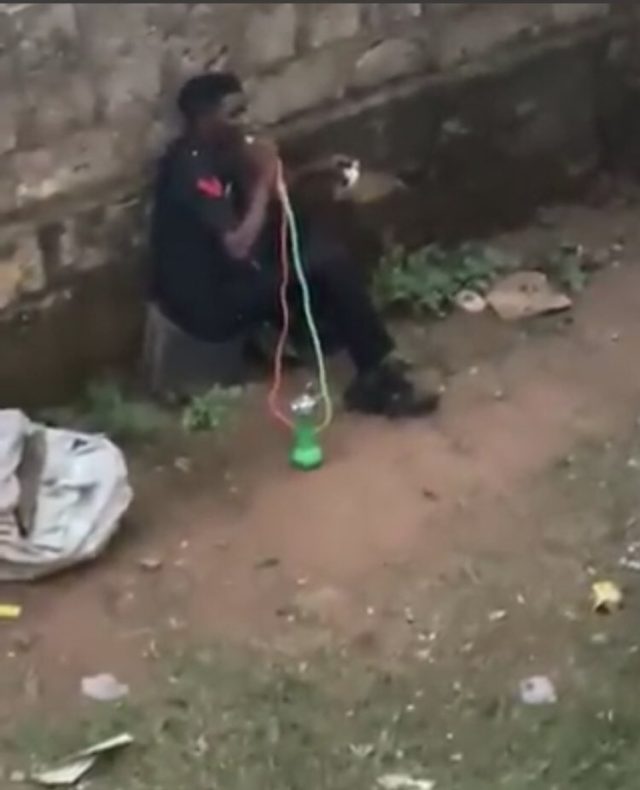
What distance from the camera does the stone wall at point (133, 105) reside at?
13.9 feet

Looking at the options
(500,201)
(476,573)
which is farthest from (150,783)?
(500,201)

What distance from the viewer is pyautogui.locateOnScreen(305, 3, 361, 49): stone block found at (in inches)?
183

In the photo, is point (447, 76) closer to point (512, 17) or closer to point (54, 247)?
point (512, 17)

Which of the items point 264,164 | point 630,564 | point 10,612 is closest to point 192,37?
point 264,164

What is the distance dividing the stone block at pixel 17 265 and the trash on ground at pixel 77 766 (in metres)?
1.25

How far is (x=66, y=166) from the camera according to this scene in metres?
4.32

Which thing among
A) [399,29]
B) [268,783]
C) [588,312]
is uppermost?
[399,29]

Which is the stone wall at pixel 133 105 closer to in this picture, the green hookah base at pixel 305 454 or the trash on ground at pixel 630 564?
the green hookah base at pixel 305 454

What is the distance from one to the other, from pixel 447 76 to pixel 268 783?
2253 millimetres

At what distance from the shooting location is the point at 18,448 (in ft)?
12.9

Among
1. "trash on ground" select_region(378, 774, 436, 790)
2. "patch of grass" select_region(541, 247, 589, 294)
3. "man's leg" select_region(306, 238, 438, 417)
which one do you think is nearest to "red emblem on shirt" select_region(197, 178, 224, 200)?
"man's leg" select_region(306, 238, 438, 417)

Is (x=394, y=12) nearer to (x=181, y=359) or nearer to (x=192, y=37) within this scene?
(x=192, y=37)

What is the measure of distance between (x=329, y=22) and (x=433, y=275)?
70cm

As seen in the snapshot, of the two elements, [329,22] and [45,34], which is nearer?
[45,34]
